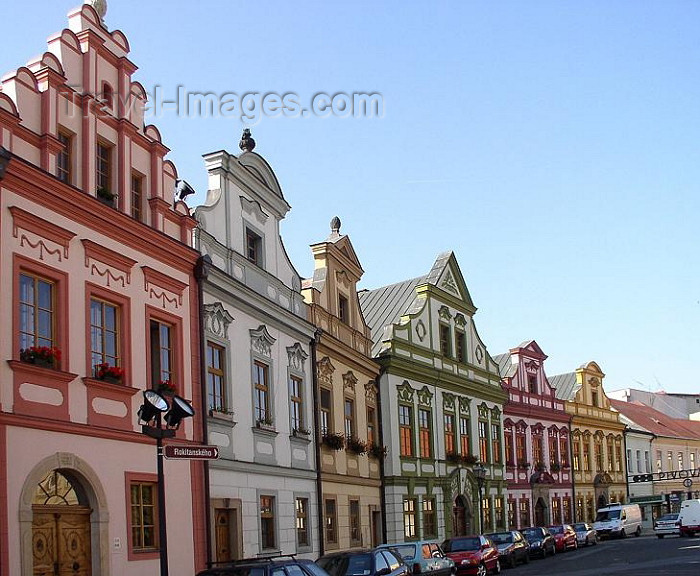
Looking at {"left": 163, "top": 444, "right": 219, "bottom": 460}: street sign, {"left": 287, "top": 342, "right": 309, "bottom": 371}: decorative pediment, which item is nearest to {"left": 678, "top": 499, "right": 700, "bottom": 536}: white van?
{"left": 287, "top": 342, "right": 309, "bottom": 371}: decorative pediment

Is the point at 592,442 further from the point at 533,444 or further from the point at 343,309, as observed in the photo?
the point at 343,309

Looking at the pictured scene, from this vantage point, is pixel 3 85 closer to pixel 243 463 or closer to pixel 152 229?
pixel 152 229

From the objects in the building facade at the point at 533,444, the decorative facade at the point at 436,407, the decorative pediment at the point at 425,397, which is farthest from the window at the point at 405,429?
the building facade at the point at 533,444

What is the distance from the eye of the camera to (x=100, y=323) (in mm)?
19750

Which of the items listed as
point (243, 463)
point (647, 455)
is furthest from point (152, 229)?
point (647, 455)

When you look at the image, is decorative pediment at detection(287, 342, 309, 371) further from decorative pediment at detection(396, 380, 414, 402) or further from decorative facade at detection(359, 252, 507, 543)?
decorative pediment at detection(396, 380, 414, 402)

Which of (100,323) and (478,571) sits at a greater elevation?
(100,323)

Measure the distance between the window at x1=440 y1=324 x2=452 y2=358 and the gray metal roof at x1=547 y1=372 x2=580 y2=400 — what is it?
2134 centimetres

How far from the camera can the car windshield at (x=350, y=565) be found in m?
20.7

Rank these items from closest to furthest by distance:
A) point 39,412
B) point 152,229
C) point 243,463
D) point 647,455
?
1. point 39,412
2. point 152,229
3. point 243,463
4. point 647,455

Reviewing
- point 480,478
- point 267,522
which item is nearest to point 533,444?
point 480,478

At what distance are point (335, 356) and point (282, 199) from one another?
6.15m

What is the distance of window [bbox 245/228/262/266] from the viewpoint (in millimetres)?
27859

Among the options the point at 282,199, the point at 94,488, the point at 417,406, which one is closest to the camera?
the point at 94,488
